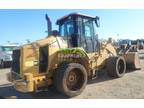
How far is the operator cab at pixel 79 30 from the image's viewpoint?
930 centimetres

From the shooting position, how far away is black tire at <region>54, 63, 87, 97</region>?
7.75m

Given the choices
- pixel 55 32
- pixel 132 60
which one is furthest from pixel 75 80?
pixel 132 60

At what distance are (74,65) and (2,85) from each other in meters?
4.04

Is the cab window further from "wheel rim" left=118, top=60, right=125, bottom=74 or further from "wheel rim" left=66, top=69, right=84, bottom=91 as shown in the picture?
"wheel rim" left=118, top=60, right=125, bottom=74

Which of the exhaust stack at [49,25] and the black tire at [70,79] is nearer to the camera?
the black tire at [70,79]

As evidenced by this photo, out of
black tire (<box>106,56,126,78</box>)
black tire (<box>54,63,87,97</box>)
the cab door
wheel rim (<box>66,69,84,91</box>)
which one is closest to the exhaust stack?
the cab door

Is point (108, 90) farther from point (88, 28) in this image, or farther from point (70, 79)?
point (88, 28)

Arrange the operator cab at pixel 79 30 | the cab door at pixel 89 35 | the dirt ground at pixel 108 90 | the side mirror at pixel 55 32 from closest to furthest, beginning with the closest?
the dirt ground at pixel 108 90, the operator cab at pixel 79 30, the cab door at pixel 89 35, the side mirror at pixel 55 32

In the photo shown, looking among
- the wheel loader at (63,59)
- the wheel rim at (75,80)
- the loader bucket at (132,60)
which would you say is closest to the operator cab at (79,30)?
the wheel loader at (63,59)

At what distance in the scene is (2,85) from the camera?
10.7 m

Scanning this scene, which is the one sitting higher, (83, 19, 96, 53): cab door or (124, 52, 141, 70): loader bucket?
(83, 19, 96, 53): cab door

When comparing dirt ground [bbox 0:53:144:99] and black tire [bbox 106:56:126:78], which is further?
black tire [bbox 106:56:126:78]

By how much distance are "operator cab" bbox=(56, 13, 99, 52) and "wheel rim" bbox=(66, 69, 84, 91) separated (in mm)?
1174

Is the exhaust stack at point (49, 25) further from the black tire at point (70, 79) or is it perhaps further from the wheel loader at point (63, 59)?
the black tire at point (70, 79)
